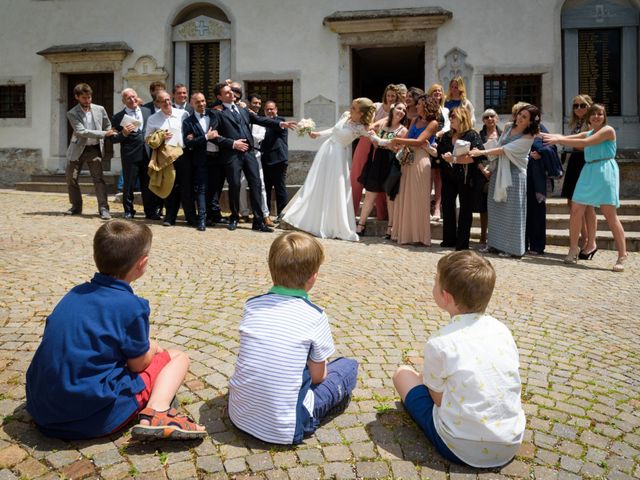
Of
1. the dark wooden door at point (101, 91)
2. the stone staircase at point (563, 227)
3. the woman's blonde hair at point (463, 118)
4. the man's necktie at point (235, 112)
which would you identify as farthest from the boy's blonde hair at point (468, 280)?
the dark wooden door at point (101, 91)

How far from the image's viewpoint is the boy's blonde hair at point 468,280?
2523 mm

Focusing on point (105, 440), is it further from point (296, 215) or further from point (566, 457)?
point (296, 215)

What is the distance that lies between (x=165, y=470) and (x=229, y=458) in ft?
0.88

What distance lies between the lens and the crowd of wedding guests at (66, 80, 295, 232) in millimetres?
8469

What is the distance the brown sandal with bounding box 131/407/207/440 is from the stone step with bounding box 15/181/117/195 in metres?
11.5

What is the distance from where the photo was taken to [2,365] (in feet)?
11.1

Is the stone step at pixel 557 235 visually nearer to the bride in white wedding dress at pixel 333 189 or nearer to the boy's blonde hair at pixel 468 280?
the bride in white wedding dress at pixel 333 189

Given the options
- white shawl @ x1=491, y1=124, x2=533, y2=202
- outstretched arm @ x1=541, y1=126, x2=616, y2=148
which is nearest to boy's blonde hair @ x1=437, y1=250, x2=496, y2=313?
outstretched arm @ x1=541, y1=126, x2=616, y2=148

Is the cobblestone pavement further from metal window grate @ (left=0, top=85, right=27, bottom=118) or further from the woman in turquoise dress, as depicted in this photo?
metal window grate @ (left=0, top=85, right=27, bottom=118)

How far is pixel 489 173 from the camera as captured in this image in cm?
773

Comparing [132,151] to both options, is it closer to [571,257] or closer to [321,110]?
[321,110]

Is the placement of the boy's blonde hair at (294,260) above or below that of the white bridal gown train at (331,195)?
below

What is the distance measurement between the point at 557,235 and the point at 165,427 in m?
7.51

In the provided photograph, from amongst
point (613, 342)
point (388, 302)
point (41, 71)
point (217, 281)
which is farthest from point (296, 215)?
point (41, 71)
